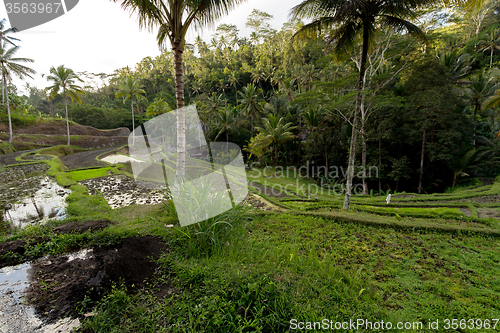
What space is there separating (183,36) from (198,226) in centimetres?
530

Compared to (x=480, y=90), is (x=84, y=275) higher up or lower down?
lower down

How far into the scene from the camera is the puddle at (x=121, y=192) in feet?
28.2

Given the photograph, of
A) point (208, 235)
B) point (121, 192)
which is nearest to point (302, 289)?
point (208, 235)

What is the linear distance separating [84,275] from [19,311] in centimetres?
67

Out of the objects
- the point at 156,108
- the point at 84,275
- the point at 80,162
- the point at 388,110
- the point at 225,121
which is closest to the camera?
the point at 84,275

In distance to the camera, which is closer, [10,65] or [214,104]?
[10,65]

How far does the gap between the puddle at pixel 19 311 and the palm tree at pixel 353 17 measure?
7.77 meters

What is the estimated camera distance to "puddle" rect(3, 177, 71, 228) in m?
6.74

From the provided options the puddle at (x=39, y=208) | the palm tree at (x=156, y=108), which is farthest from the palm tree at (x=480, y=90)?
the palm tree at (x=156, y=108)

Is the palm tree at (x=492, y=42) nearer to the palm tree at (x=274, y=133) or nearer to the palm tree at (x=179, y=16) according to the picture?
the palm tree at (x=274, y=133)

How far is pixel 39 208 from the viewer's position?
7703 mm

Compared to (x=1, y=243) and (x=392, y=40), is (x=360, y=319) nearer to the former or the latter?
(x=1, y=243)

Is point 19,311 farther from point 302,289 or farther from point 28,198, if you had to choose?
point 28,198

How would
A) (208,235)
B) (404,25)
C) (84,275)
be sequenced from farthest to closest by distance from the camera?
1. (404,25)
2. (208,235)
3. (84,275)
